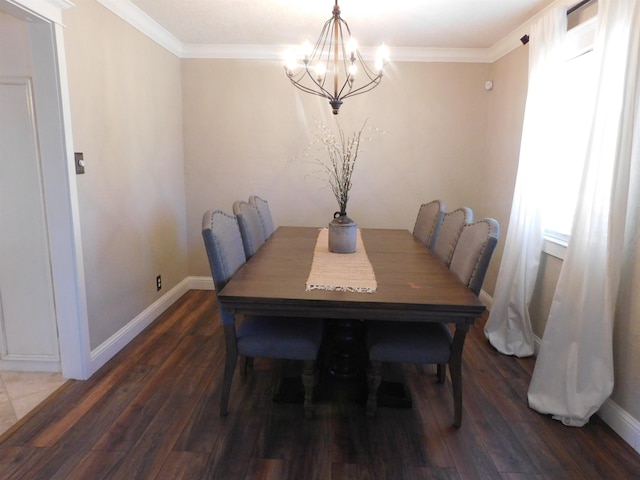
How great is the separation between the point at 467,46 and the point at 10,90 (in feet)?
11.2

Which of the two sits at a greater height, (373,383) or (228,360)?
(228,360)

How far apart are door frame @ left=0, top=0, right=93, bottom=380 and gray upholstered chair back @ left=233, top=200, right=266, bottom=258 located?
92 cm

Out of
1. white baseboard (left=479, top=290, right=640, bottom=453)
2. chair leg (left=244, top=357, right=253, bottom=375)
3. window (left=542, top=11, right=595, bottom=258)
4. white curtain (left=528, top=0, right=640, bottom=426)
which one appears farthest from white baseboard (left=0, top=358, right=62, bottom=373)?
window (left=542, top=11, right=595, bottom=258)

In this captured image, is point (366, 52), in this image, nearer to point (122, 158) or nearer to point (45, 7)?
point (122, 158)

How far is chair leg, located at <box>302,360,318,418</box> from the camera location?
6.22 ft

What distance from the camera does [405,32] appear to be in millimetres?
3049

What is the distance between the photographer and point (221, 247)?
1.86 meters

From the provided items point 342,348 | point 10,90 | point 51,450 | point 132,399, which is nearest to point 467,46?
point 342,348

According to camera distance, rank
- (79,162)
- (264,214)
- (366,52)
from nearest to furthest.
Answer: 1. (79,162)
2. (264,214)
3. (366,52)

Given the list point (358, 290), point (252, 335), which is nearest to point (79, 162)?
point (252, 335)

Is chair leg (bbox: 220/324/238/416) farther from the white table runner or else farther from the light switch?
the light switch

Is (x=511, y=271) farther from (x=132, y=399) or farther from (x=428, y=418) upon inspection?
(x=132, y=399)

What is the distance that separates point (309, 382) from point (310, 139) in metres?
2.44

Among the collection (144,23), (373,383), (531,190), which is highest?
(144,23)
